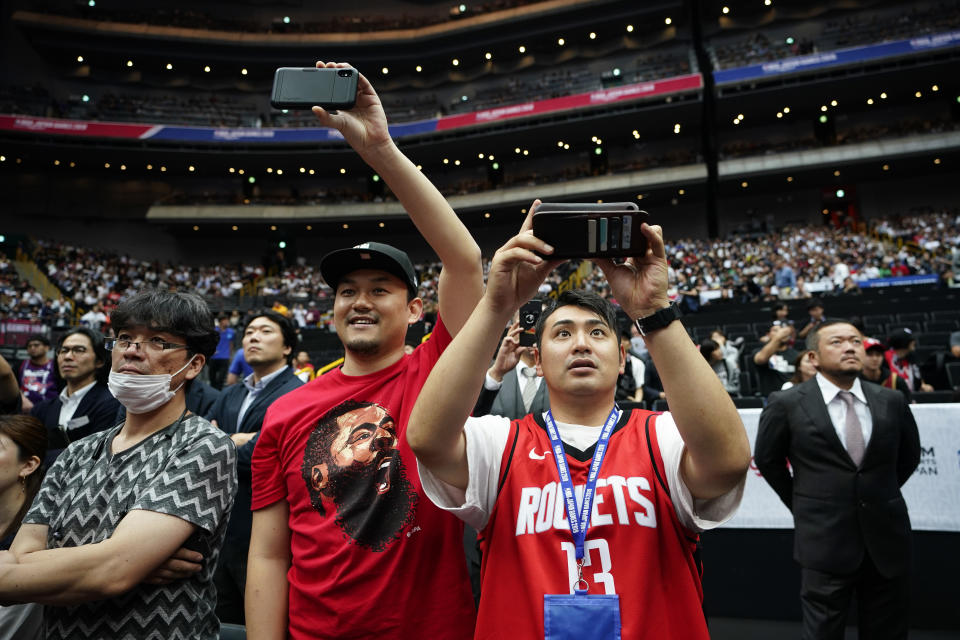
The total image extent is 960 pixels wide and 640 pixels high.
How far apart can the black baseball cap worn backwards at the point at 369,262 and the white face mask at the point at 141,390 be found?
58 centimetres

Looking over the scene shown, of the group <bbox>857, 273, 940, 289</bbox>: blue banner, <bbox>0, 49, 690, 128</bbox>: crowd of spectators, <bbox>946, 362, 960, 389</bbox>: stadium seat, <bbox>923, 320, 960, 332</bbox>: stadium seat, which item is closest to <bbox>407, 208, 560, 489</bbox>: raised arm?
<bbox>946, 362, 960, 389</bbox>: stadium seat

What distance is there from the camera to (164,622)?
55.4 inches

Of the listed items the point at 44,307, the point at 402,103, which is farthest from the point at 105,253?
the point at 402,103

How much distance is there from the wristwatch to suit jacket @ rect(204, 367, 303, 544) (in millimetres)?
1736

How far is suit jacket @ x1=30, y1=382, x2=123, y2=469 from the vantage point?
3.09 metres

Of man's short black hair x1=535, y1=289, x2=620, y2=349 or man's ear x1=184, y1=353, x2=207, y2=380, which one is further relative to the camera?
man's ear x1=184, y1=353, x2=207, y2=380

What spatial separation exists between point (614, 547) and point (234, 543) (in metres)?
2.22

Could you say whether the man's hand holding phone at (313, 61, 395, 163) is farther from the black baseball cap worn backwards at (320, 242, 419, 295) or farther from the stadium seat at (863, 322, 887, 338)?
the stadium seat at (863, 322, 887, 338)

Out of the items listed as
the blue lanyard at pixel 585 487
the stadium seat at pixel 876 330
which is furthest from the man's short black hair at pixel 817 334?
the stadium seat at pixel 876 330

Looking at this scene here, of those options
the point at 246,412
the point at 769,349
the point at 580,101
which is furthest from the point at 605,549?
the point at 580,101

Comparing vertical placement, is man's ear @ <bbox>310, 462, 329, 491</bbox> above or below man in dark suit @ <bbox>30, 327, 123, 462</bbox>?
below

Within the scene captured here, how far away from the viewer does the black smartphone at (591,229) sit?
113 centimetres

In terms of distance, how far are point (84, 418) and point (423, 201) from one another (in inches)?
111

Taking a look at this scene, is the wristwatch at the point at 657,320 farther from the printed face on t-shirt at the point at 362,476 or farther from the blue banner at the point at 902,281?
the blue banner at the point at 902,281
